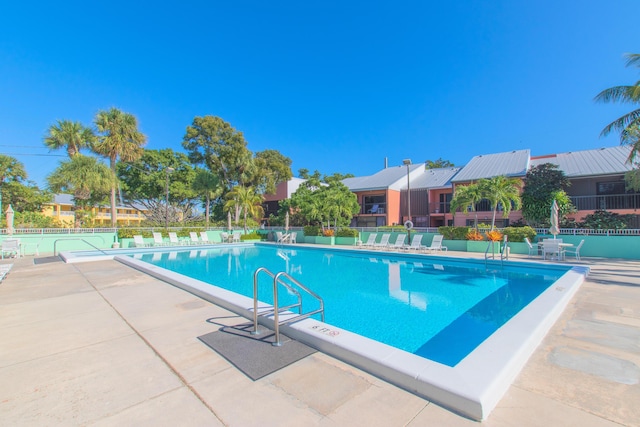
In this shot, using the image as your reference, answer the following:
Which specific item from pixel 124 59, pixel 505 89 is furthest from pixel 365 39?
pixel 124 59

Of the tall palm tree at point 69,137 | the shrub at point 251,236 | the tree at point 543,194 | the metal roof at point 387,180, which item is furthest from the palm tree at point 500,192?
the tall palm tree at point 69,137

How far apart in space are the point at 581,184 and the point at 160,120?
33.7 m

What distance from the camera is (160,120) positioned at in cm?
2808

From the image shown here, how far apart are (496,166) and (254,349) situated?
23022mm

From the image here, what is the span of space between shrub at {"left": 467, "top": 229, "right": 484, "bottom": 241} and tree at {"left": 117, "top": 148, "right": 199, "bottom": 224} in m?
24.6

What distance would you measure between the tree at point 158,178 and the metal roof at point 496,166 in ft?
80.5

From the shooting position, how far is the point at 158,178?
94.3 feet

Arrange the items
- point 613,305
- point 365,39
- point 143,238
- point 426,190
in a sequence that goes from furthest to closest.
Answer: point 426,190
point 143,238
point 365,39
point 613,305

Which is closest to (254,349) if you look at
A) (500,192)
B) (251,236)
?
(500,192)

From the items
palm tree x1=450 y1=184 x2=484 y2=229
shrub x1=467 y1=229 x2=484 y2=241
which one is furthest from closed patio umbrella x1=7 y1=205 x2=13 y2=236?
shrub x1=467 y1=229 x2=484 y2=241

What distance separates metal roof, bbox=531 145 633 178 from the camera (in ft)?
54.7

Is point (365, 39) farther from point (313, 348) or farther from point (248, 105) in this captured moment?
point (313, 348)

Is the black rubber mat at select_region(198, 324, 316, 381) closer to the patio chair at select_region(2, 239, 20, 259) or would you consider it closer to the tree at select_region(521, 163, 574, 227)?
the patio chair at select_region(2, 239, 20, 259)

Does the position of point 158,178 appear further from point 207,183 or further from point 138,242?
point 138,242
